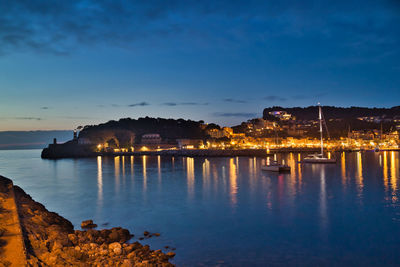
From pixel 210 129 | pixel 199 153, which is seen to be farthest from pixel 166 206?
pixel 210 129

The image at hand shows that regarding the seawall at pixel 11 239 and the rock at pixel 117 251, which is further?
the rock at pixel 117 251

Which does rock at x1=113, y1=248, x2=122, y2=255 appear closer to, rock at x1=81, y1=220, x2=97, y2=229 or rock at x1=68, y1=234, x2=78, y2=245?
rock at x1=68, y1=234, x2=78, y2=245

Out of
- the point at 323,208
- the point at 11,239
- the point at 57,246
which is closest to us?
the point at 11,239

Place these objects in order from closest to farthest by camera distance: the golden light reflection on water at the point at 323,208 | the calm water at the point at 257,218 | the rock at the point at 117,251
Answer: the rock at the point at 117,251
the calm water at the point at 257,218
the golden light reflection on water at the point at 323,208

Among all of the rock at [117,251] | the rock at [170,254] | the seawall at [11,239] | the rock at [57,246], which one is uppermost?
the seawall at [11,239]

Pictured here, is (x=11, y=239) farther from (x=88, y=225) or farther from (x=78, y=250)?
(x=88, y=225)

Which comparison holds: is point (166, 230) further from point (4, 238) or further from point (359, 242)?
point (359, 242)

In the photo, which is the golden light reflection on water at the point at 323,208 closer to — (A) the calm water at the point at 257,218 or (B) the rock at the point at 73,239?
(A) the calm water at the point at 257,218

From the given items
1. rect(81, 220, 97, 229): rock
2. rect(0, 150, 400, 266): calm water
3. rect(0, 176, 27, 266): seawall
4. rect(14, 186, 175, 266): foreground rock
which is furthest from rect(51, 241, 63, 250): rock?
rect(81, 220, 97, 229): rock

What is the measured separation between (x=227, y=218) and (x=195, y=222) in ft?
5.18

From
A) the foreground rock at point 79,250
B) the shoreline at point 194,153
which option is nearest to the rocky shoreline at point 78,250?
the foreground rock at point 79,250

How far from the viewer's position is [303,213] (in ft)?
51.0

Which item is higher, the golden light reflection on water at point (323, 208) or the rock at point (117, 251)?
the rock at point (117, 251)

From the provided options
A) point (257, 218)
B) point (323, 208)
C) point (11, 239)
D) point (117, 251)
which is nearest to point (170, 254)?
point (117, 251)
